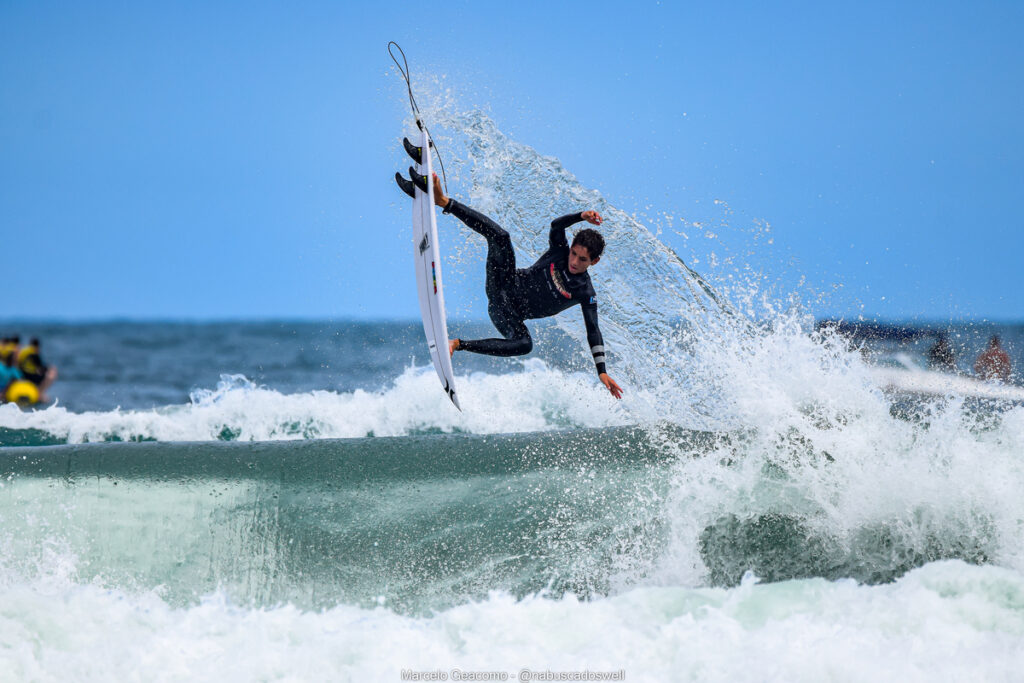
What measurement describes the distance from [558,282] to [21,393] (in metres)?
11.6

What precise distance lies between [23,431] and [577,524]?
5781 millimetres

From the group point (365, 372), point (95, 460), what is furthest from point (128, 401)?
point (95, 460)

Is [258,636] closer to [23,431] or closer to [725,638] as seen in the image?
[725,638]

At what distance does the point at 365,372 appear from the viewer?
101ft

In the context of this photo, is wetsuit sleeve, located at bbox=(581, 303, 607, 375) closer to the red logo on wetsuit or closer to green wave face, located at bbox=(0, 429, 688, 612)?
the red logo on wetsuit

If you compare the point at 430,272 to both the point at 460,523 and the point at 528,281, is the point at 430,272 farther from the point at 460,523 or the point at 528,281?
the point at 460,523

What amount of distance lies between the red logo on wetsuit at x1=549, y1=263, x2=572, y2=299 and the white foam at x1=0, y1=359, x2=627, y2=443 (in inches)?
100

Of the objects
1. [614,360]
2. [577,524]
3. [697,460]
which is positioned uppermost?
[614,360]

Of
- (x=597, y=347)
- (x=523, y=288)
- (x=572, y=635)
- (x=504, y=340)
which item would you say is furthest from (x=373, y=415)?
(x=572, y=635)

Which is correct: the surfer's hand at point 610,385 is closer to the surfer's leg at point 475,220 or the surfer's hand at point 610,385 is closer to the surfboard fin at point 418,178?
the surfer's leg at point 475,220

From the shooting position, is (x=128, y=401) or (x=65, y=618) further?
(x=128, y=401)

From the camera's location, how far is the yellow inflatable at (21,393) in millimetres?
12742

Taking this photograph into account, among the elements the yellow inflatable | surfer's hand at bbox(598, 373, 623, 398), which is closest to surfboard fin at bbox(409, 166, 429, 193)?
surfer's hand at bbox(598, 373, 623, 398)

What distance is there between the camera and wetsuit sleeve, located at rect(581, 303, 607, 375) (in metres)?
4.77
